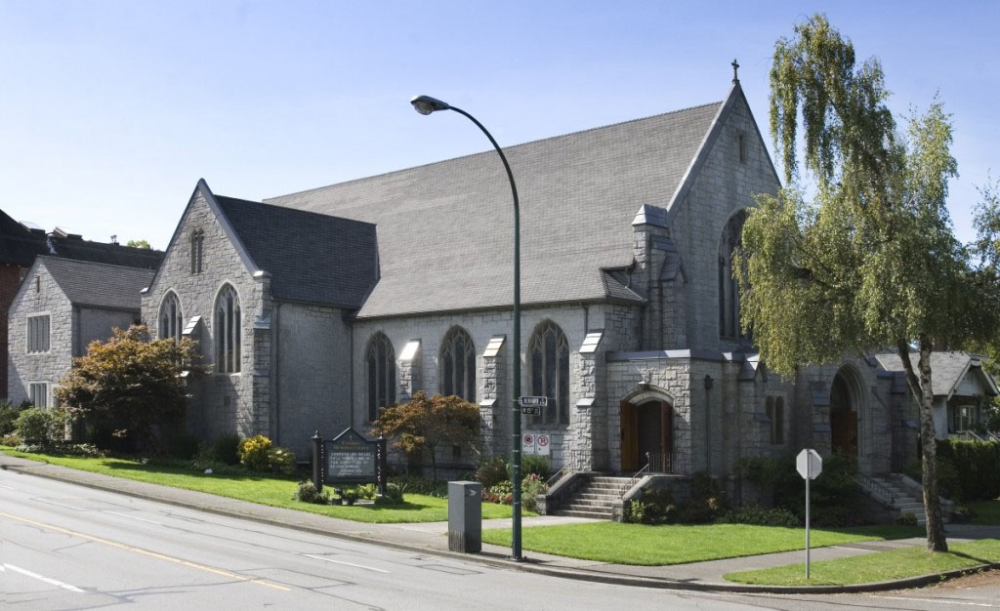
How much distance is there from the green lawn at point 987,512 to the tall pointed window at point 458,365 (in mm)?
16245

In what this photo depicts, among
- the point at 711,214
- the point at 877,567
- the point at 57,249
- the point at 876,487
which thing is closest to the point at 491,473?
the point at 711,214

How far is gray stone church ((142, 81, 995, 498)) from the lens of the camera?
32.6 metres

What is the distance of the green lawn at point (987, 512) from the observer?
32981 millimetres

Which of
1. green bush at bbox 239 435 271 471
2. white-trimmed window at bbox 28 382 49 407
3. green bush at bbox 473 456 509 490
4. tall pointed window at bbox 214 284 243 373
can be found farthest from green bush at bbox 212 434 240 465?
white-trimmed window at bbox 28 382 49 407

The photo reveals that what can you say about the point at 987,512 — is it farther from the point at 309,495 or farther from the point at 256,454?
the point at 256,454

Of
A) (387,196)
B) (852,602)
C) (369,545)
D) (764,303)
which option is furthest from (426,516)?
(387,196)

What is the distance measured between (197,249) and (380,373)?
8573 millimetres

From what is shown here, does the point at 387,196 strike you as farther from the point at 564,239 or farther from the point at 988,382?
the point at 988,382

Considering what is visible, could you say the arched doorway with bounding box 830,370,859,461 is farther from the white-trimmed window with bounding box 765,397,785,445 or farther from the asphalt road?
the asphalt road

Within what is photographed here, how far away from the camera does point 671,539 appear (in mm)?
25406

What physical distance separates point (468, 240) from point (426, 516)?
553 inches

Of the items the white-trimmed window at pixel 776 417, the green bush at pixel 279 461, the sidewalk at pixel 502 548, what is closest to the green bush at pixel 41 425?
the sidewalk at pixel 502 548

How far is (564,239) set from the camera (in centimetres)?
3653

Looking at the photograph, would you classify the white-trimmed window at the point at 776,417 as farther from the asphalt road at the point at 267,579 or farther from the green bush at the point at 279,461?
the green bush at the point at 279,461
